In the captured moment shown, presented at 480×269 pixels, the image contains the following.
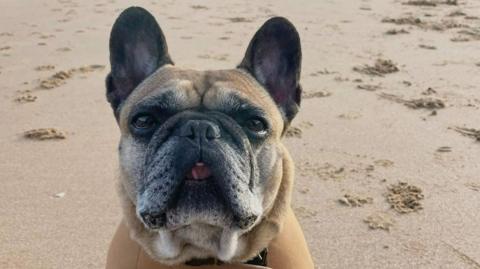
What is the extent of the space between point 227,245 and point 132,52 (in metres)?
1.29

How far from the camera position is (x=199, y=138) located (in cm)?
297

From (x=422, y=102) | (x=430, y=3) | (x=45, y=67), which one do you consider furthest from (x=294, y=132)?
(x=430, y=3)

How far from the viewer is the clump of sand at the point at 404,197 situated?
4.82m

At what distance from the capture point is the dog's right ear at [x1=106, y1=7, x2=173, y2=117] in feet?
12.1

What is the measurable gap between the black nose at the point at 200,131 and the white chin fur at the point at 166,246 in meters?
0.56

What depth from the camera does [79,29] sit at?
10.4 m

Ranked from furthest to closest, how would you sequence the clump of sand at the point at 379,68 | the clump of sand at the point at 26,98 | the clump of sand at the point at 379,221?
1. the clump of sand at the point at 379,68
2. the clump of sand at the point at 26,98
3. the clump of sand at the point at 379,221

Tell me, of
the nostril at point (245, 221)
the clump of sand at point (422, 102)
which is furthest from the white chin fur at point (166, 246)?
the clump of sand at point (422, 102)

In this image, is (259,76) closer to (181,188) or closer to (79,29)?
(181,188)

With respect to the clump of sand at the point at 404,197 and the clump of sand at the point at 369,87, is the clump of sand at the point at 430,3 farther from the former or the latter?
the clump of sand at the point at 404,197

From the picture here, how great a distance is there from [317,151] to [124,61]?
2490 mm

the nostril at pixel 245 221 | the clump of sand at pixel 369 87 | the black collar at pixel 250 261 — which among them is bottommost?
Answer: the clump of sand at pixel 369 87

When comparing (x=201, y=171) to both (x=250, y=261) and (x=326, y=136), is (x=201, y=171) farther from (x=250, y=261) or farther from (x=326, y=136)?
(x=326, y=136)

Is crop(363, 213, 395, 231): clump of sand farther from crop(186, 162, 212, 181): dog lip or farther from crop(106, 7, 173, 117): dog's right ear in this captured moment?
crop(186, 162, 212, 181): dog lip
